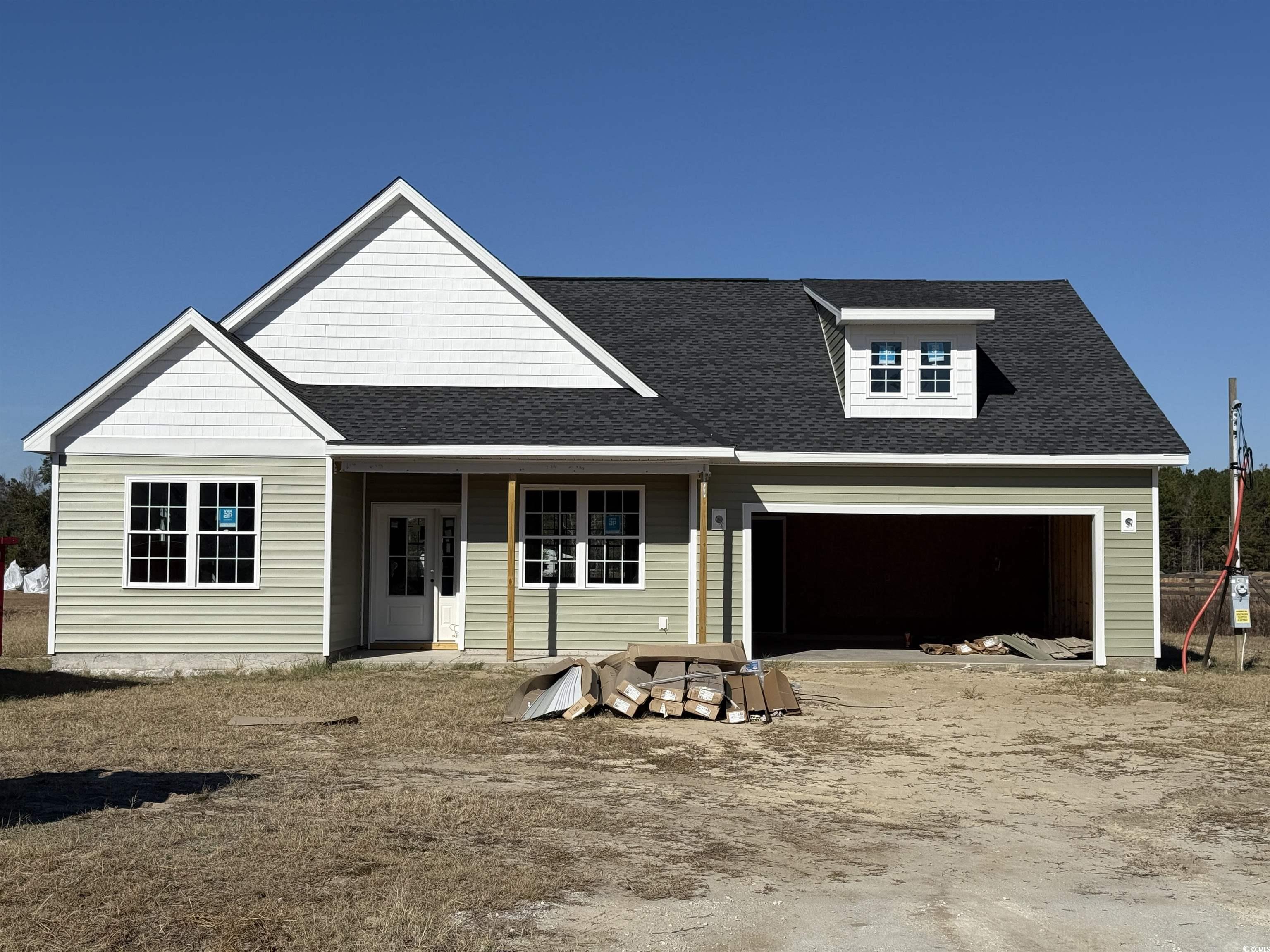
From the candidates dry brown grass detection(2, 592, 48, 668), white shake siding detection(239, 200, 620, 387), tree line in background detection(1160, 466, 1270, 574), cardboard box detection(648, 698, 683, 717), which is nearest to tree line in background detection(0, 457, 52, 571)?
dry brown grass detection(2, 592, 48, 668)

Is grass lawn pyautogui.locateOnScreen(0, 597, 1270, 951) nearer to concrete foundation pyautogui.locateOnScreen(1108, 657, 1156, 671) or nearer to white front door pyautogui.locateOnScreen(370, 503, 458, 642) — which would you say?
concrete foundation pyautogui.locateOnScreen(1108, 657, 1156, 671)

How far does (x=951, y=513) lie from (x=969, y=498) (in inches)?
13.2

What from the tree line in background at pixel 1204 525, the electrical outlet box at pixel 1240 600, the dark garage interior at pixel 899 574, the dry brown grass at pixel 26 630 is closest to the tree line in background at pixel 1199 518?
the tree line in background at pixel 1204 525

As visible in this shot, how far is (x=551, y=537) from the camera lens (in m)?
17.5

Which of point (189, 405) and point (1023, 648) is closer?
point (189, 405)

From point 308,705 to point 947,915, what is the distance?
335 inches

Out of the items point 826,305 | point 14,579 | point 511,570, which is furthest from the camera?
point 14,579

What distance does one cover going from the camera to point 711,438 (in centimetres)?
1647

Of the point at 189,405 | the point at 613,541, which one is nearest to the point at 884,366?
the point at 613,541

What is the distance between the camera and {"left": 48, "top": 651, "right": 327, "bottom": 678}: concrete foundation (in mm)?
16000

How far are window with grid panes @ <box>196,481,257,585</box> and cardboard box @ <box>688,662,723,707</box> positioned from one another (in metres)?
6.71

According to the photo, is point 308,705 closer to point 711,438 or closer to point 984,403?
point 711,438

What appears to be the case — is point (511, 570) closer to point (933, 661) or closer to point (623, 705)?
point (623, 705)

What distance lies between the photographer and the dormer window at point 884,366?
18781 mm
